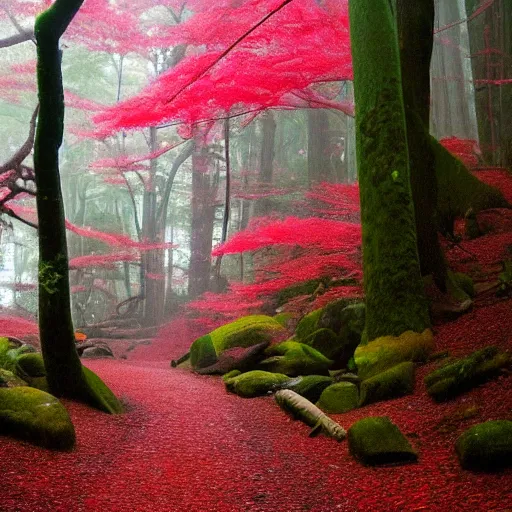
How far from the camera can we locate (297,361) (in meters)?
6.97

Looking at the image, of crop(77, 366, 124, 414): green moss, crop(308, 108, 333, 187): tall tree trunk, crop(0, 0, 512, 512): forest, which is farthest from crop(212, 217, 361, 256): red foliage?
crop(308, 108, 333, 187): tall tree trunk

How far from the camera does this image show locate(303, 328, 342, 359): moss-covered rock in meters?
7.48

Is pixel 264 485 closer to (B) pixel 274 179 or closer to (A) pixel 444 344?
(A) pixel 444 344

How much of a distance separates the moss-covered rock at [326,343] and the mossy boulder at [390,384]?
2.60m

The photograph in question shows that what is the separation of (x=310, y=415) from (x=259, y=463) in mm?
1093

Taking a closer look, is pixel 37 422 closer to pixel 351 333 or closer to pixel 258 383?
pixel 258 383

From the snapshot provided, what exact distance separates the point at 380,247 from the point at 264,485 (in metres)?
2.92

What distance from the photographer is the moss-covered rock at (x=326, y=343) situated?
748 cm

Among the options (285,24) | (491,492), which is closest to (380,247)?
(491,492)

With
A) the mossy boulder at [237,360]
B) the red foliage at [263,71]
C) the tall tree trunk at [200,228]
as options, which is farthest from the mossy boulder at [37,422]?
the tall tree trunk at [200,228]

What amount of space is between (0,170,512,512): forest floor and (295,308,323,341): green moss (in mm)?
2797

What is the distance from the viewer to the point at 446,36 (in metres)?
17.9

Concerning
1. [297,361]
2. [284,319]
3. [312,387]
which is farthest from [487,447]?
[284,319]

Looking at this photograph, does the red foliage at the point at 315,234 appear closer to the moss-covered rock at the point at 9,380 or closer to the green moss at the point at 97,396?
the green moss at the point at 97,396
